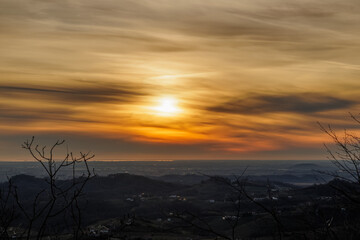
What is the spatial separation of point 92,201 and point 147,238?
95.7 m

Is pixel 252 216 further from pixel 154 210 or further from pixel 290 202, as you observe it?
Answer: pixel 154 210

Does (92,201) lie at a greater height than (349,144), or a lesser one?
lesser

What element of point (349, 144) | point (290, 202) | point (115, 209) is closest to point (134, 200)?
point (115, 209)

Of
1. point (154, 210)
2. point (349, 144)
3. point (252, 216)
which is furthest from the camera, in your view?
point (154, 210)

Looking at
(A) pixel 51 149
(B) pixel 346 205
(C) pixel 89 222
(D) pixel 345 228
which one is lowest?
(C) pixel 89 222

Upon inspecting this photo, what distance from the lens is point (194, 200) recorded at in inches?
7510

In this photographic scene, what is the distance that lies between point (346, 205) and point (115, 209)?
177m

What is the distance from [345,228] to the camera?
5641 mm

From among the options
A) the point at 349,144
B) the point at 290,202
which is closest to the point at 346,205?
the point at 349,144

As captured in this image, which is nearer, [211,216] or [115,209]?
[211,216]

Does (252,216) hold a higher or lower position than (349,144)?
lower

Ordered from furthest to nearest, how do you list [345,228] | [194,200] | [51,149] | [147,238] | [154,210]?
[194,200] < [154,210] < [147,238] < [345,228] < [51,149]

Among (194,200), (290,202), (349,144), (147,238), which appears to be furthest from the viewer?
(194,200)

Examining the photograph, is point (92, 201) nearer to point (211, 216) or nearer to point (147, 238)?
point (211, 216)
